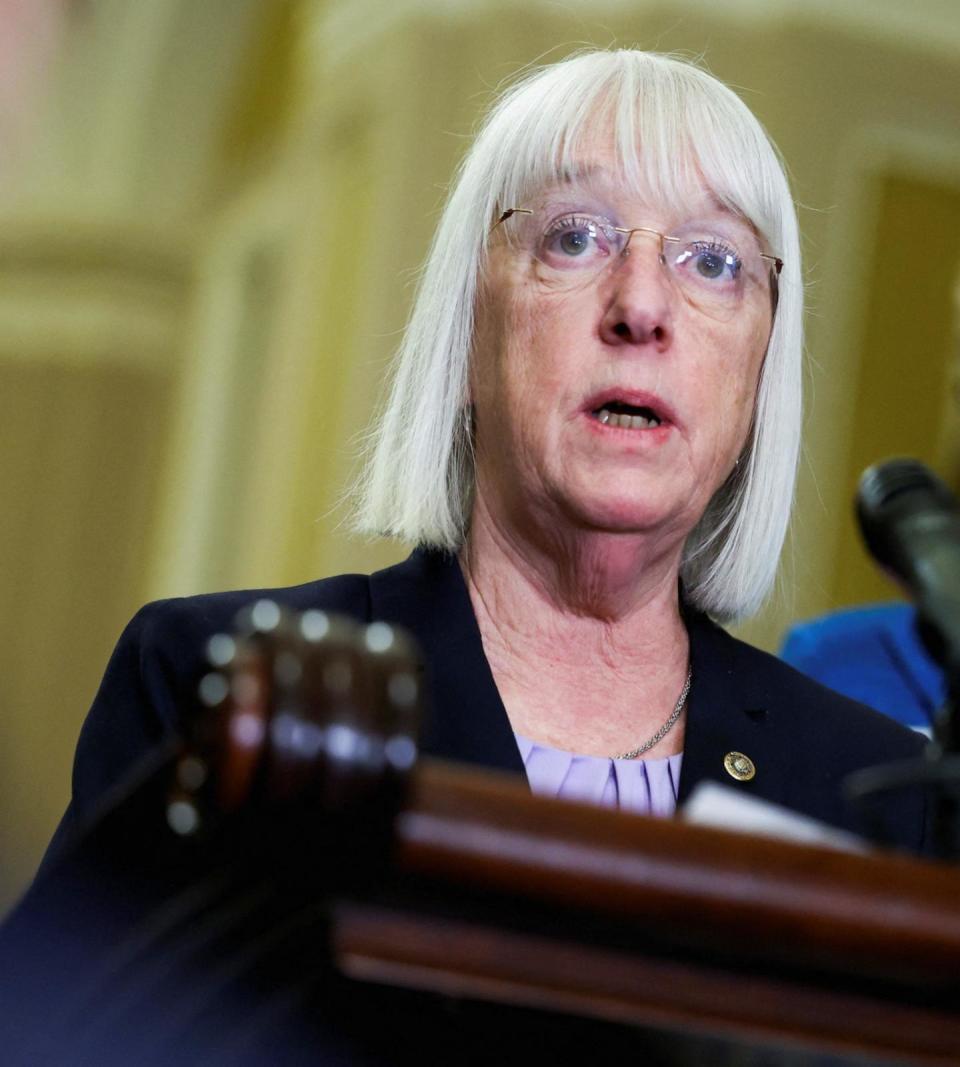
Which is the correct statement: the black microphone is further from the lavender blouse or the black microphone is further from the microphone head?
the lavender blouse

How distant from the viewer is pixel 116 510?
9.02 metres

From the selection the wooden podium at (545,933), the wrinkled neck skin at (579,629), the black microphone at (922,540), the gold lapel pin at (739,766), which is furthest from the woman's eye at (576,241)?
the wooden podium at (545,933)

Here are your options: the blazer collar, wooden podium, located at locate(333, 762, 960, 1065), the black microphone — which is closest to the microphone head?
the black microphone

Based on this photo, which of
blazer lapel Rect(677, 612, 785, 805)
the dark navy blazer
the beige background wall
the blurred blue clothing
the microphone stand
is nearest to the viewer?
the microphone stand

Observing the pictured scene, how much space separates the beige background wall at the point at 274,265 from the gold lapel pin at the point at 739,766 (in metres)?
3.99

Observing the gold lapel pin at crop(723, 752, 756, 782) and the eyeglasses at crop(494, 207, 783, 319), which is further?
the eyeglasses at crop(494, 207, 783, 319)

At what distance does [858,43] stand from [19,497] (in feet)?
16.1

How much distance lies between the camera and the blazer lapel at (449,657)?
1797 mm

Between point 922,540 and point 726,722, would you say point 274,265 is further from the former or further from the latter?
point 922,540

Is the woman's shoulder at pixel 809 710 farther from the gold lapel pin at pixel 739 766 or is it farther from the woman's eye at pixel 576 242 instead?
the woman's eye at pixel 576 242

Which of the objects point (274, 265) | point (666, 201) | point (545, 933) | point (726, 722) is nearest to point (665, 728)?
point (726, 722)

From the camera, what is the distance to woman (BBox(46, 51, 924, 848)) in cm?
189

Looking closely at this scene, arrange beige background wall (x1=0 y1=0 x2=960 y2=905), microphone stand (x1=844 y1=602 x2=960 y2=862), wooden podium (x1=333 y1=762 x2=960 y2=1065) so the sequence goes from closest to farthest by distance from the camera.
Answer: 1. wooden podium (x1=333 y1=762 x2=960 y2=1065)
2. microphone stand (x1=844 y1=602 x2=960 y2=862)
3. beige background wall (x1=0 y1=0 x2=960 y2=905)

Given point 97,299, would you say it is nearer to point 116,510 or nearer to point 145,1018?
point 116,510
